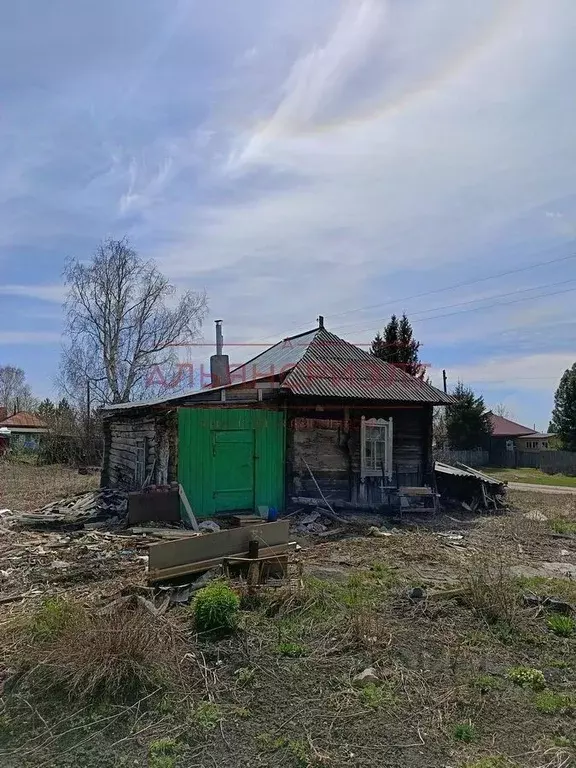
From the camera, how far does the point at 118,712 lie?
4.04m

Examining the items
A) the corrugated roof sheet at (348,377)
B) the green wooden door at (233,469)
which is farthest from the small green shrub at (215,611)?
the corrugated roof sheet at (348,377)

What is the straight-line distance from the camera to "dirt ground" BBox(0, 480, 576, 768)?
368cm

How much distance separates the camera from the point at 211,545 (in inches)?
258

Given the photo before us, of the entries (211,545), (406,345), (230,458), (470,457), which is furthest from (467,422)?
(211,545)

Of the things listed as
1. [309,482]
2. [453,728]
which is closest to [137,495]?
[309,482]

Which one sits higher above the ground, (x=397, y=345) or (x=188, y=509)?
(x=397, y=345)

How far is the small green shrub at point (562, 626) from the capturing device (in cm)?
568

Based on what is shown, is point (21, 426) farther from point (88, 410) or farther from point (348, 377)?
point (348, 377)

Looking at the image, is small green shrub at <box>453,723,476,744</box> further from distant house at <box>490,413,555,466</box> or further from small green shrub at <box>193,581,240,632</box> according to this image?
distant house at <box>490,413,555,466</box>

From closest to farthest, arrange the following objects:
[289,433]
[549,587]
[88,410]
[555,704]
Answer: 1. [555,704]
2. [549,587]
3. [289,433]
4. [88,410]

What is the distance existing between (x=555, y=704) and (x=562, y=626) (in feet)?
5.45

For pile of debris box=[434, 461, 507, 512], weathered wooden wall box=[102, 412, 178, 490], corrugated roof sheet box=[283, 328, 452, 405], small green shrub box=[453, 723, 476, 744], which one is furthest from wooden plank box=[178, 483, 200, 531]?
small green shrub box=[453, 723, 476, 744]

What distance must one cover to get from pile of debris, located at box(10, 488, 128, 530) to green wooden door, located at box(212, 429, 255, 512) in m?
2.06

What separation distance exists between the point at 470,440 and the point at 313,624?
115 feet
